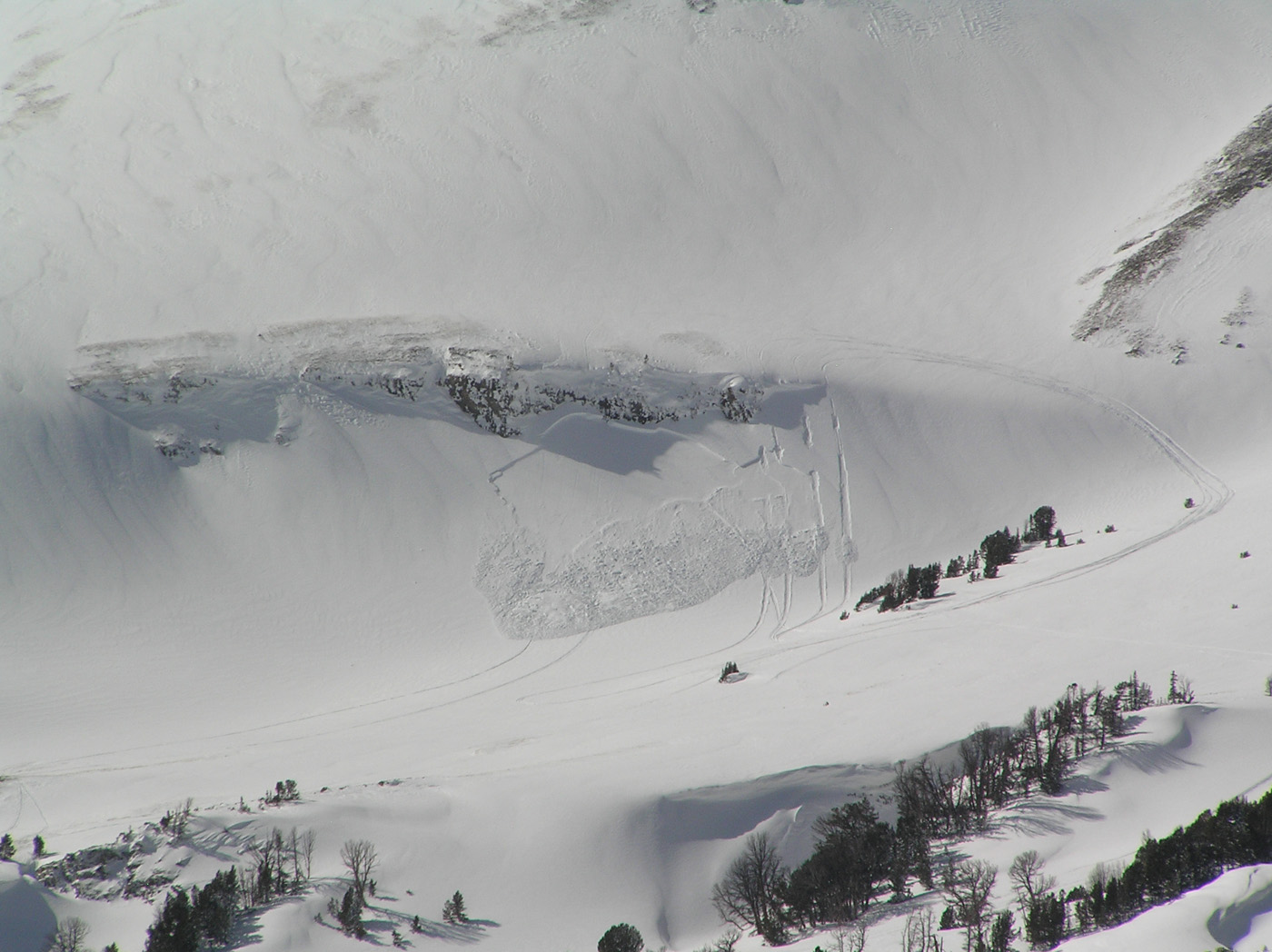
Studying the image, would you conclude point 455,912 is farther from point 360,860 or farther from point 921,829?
point 921,829

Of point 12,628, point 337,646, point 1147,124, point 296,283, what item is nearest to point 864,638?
point 337,646

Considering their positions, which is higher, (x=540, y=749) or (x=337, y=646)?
(x=337, y=646)

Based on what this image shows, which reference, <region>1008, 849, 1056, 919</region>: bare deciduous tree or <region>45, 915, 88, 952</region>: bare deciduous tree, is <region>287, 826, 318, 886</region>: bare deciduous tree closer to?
<region>45, 915, 88, 952</region>: bare deciduous tree

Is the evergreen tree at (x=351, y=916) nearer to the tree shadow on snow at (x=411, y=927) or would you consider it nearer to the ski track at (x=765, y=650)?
the tree shadow on snow at (x=411, y=927)

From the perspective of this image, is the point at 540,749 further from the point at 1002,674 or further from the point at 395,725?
the point at 1002,674

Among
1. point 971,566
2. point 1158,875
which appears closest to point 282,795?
point 1158,875

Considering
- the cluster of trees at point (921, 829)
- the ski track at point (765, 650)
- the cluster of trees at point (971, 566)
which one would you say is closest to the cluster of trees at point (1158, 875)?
the cluster of trees at point (921, 829)
